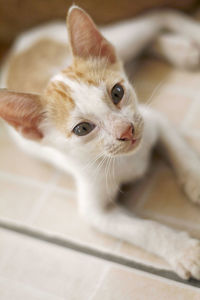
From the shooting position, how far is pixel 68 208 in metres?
1.42

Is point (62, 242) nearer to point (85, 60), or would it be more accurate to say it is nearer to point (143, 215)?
point (143, 215)

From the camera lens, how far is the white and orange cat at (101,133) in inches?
41.4

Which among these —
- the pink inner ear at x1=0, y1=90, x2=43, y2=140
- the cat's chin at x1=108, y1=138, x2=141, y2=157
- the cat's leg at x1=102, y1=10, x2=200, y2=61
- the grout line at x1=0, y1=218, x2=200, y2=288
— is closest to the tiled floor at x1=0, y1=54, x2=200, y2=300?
the grout line at x1=0, y1=218, x2=200, y2=288

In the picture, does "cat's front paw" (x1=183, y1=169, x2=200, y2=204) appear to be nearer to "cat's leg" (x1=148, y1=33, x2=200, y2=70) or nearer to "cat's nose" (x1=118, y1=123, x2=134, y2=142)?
"cat's nose" (x1=118, y1=123, x2=134, y2=142)

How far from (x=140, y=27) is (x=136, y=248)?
111cm

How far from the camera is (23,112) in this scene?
1.08 m

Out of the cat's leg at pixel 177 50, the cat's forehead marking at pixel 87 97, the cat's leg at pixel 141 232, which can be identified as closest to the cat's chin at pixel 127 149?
the cat's forehead marking at pixel 87 97

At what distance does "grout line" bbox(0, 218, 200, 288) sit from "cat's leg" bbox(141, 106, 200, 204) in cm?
27

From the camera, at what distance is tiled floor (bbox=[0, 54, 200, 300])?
3.70ft

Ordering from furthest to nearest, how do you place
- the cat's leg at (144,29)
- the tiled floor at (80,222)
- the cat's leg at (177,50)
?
the cat's leg at (144,29) < the cat's leg at (177,50) < the tiled floor at (80,222)

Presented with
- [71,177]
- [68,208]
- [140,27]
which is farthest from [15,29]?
[68,208]

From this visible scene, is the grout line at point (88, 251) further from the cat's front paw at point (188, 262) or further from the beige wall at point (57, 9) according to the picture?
the beige wall at point (57, 9)

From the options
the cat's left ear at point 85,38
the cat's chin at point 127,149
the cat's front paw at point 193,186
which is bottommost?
the cat's front paw at point 193,186

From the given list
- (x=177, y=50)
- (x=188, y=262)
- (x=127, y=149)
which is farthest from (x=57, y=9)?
(x=188, y=262)
